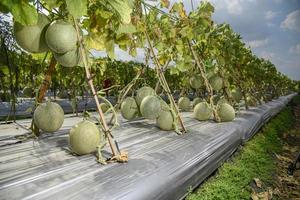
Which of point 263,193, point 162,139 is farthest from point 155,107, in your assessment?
point 263,193

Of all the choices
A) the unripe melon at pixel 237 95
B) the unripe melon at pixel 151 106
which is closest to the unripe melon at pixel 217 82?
the unripe melon at pixel 237 95

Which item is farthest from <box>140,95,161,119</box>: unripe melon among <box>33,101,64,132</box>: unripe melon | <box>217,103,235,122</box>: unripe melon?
<box>217,103,235,122</box>: unripe melon

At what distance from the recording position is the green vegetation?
2.83 metres

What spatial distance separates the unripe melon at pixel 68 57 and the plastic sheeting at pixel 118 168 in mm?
565

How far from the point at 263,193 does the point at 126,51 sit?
1.91 metres

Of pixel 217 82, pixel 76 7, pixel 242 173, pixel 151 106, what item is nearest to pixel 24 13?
pixel 76 7

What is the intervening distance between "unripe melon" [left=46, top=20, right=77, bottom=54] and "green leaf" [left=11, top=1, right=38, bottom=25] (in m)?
0.25

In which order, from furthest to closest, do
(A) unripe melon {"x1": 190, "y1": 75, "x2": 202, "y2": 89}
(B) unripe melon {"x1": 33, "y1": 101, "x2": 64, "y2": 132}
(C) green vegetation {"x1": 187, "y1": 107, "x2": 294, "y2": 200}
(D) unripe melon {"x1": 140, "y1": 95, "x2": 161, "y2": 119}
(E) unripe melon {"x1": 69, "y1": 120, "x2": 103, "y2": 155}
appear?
(A) unripe melon {"x1": 190, "y1": 75, "x2": 202, "y2": 89} → (D) unripe melon {"x1": 140, "y1": 95, "x2": 161, "y2": 119} → (C) green vegetation {"x1": 187, "y1": 107, "x2": 294, "y2": 200} → (B) unripe melon {"x1": 33, "y1": 101, "x2": 64, "y2": 132} → (E) unripe melon {"x1": 69, "y1": 120, "x2": 103, "y2": 155}

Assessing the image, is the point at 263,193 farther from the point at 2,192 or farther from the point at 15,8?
the point at 15,8

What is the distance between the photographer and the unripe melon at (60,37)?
1.56 meters

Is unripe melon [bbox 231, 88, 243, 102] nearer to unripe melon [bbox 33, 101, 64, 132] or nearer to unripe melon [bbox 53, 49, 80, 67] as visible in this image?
unripe melon [bbox 33, 101, 64, 132]

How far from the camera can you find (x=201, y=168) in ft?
8.54

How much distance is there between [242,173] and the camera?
349 cm

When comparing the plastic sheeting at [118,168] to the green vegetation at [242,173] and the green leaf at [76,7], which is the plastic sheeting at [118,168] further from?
the green leaf at [76,7]
